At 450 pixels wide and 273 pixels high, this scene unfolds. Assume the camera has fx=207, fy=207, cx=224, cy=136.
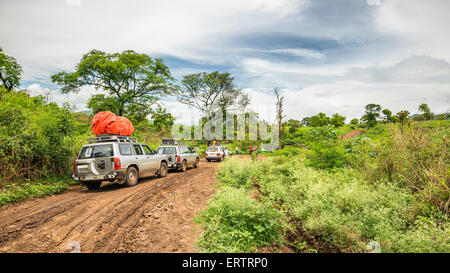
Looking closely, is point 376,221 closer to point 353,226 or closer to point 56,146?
point 353,226

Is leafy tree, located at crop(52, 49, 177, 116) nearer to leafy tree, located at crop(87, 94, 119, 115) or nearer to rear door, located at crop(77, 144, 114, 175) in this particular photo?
leafy tree, located at crop(87, 94, 119, 115)

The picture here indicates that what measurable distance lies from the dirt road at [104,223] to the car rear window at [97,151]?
158 centimetres

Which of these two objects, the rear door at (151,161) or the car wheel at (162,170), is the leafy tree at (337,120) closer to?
the car wheel at (162,170)

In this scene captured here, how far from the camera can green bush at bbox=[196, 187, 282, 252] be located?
359 cm

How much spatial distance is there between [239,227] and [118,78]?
2377 centimetres

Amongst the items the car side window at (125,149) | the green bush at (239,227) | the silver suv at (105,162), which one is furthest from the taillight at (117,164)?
the green bush at (239,227)

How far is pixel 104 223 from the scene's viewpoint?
4.71m

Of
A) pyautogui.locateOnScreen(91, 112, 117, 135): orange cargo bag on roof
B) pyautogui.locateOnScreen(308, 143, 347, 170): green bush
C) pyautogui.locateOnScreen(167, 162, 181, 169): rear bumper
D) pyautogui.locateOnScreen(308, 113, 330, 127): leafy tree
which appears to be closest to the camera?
pyautogui.locateOnScreen(308, 143, 347, 170): green bush

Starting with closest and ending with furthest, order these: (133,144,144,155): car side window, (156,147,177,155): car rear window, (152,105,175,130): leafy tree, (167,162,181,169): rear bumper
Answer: (133,144,144,155): car side window, (167,162,181,169): rear bumper, (156,147,177,155): car rear window, (152,105,175,130): leafy tree

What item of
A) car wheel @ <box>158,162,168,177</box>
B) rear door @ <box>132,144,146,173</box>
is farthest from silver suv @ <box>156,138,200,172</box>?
rear door @ <box>132,144,146,173</box>

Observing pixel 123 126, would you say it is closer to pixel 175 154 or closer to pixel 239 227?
pixel 175 154

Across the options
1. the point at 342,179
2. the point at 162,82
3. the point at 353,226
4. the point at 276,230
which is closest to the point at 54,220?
the point at 276,230

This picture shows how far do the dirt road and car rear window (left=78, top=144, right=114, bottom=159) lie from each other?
5.19ft

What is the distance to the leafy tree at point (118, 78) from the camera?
866 inches
